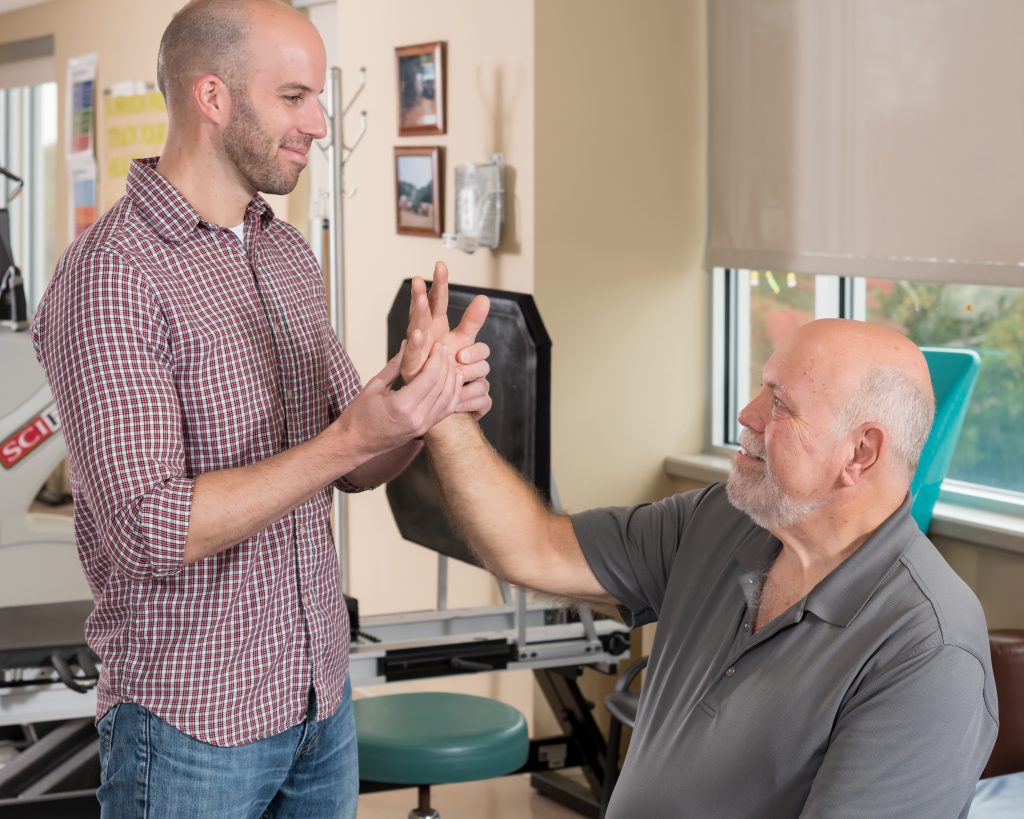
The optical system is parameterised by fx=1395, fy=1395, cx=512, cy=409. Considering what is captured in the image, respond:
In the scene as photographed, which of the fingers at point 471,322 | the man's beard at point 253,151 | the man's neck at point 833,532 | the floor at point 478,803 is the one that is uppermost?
the man's beard at point 253,151

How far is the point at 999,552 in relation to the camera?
114 inches

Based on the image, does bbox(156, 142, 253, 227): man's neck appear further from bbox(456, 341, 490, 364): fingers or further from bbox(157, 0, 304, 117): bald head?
bbox(456, 341, 490, 364): fingers

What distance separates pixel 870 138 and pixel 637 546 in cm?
165

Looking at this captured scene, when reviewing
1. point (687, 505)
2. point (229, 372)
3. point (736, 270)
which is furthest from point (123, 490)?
point (736, 270)

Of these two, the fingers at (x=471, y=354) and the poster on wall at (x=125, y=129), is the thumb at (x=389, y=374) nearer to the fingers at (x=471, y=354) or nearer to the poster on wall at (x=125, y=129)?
the fingers at (x=471, y=354)

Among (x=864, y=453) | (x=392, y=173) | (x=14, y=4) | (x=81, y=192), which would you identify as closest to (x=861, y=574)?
(x=864, y=453)

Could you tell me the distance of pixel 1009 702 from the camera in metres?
2.49

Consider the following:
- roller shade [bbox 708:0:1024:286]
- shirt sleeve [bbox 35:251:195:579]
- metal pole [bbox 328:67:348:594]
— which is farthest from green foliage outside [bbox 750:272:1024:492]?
shirt sleeve [bbox 35:251:195:579]

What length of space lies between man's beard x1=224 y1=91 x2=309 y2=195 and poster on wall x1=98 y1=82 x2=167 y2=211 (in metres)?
4.50

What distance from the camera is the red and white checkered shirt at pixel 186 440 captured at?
1.47 m

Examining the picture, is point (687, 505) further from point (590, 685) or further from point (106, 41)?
point (106, 41)

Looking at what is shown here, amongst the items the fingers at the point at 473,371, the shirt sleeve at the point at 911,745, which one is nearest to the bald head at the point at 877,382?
the shirt sleeve at the point at 911,745

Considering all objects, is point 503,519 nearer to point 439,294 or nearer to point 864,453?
point 439,294

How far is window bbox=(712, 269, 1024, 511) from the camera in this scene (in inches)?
119
